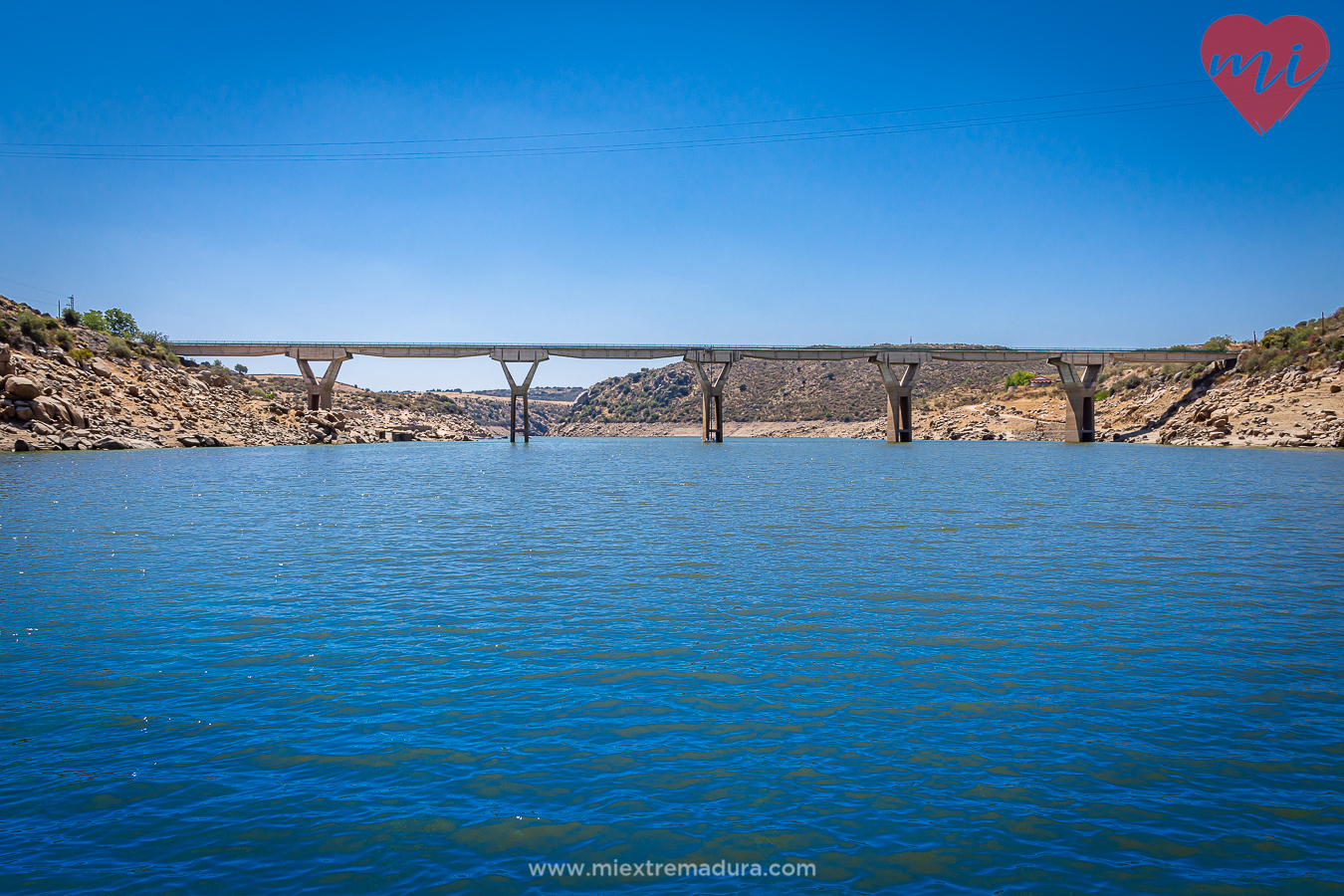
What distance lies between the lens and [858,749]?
7086 mm

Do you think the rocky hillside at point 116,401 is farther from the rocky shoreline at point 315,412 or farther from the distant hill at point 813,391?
the distant hill at point 813,391

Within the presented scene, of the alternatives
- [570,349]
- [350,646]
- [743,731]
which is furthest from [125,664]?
[570,349]

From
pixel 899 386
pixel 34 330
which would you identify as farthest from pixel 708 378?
pixel 34 330

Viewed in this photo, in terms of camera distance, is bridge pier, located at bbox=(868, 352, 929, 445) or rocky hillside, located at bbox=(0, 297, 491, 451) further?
A: bridge pier, located at bbox=(868, 352, 929, 445)

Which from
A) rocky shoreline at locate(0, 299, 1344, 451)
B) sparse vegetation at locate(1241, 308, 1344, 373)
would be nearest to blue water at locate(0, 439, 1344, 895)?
rocky shoreline at locate(0, 299, 1344, 451)

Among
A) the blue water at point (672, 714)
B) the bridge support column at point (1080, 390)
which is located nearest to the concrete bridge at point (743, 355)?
the bridge support column at point (1080, 390)

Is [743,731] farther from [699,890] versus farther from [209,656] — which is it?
[209,656]

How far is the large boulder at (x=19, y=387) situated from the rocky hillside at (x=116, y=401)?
60mm

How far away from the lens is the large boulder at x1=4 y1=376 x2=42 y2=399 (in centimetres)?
5131

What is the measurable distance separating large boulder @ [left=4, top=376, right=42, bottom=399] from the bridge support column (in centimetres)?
9270

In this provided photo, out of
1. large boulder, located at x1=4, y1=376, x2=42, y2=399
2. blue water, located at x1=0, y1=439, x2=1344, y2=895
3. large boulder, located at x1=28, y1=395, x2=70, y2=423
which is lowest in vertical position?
blue water, located at x1=0, y1=439, x2=1344, y2=895

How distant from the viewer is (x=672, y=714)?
313 inches

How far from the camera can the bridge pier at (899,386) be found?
96.1 m

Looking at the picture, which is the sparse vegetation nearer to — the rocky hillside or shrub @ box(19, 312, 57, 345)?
the rocky hillside
